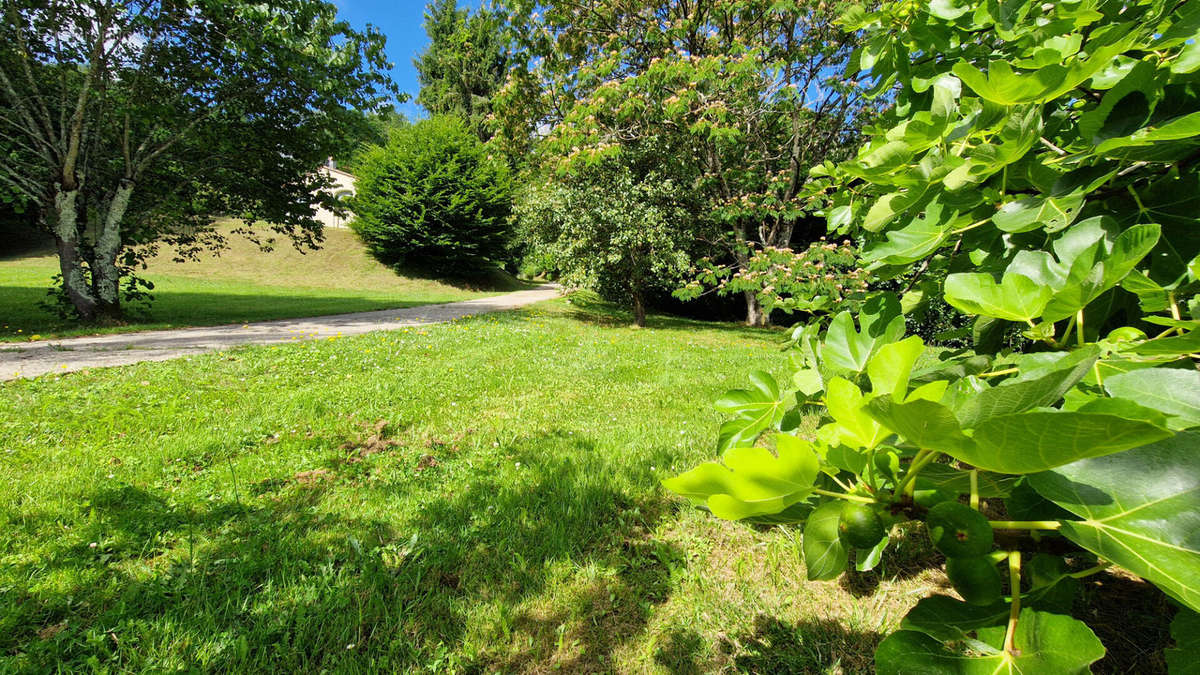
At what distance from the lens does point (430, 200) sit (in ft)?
77.2

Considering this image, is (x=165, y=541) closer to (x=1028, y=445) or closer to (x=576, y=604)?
(x=576, y=604)

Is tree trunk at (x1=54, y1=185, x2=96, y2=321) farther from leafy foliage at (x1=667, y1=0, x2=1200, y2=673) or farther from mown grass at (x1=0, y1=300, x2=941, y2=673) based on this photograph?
leafy foliage at (x1=667, y1=0, x2=1200, y2=673)

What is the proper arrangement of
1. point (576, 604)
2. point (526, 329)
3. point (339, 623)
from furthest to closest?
point (526, 329), point (576, 604), point (339, 623)

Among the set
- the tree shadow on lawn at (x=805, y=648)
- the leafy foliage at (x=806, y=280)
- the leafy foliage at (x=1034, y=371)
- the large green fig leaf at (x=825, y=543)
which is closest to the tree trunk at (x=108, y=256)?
the leafy foliage at (x=806, y=280)

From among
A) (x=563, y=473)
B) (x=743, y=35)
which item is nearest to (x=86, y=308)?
(x=563, y=473)

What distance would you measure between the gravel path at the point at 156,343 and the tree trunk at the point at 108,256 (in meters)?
1.66

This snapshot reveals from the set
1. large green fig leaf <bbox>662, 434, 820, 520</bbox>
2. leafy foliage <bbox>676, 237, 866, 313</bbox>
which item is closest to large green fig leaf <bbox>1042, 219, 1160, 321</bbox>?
large green fig leaf <bbox>662, 434, 820, 520</bbox>

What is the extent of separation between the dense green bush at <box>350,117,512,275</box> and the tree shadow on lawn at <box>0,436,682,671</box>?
75.4ft

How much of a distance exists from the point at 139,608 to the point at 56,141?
1184 centimetres

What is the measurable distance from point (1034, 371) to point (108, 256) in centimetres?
1344

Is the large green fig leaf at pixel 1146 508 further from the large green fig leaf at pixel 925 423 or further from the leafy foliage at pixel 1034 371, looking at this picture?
the large green fig leaf at pixel 925 423

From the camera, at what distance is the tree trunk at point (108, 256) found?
8.88m

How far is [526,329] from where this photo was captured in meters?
9.42

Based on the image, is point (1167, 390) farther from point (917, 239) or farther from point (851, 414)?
point (917, 239)
